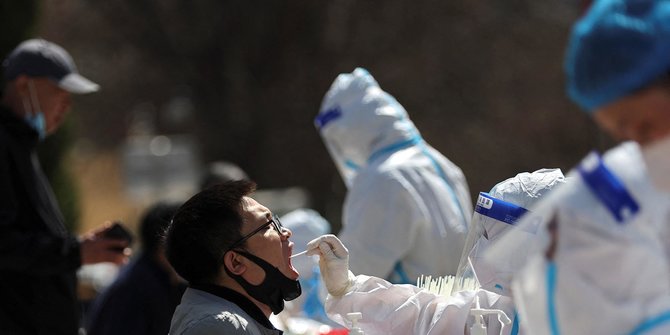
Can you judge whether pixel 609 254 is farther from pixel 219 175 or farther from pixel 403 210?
pixel 219 175

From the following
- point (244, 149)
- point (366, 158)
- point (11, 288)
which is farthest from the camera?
point (244, 149)

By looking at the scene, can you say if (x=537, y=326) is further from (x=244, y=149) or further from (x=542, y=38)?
(x=542, y=38)

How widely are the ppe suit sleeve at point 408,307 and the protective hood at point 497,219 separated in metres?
0.08

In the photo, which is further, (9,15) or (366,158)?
(9,15)

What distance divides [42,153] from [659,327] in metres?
6.99

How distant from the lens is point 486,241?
325 cm

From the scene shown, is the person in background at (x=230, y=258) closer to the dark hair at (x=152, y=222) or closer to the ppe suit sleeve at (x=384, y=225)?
the ppe suit sleeve at (x=384, y=225)

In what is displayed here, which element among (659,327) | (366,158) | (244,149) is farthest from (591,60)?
(244,149)

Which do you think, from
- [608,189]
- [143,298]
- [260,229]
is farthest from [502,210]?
[143,298]

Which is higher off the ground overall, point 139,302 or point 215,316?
point 215,316

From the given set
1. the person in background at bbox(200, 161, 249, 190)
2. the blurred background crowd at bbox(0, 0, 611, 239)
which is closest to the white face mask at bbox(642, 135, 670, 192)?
the person in background at bbox(200, 161, 249, 190)

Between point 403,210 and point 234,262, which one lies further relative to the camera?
point 403,210

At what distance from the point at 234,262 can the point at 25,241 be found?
4.53ft

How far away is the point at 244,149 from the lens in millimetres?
16094
